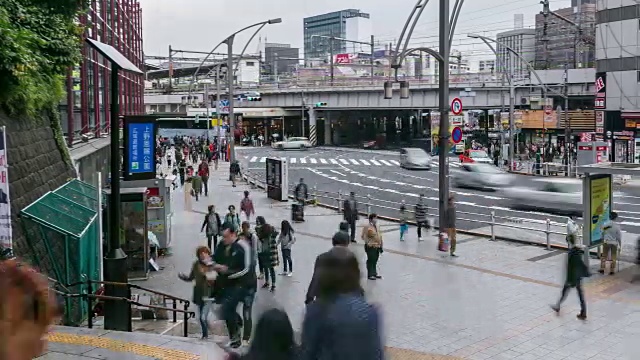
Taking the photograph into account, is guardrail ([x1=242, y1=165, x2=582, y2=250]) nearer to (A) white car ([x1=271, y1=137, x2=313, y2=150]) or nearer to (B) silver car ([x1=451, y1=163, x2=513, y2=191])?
(B) silver car ([x1=451, y1=163, x2=513, y2=191])

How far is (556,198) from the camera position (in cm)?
2611

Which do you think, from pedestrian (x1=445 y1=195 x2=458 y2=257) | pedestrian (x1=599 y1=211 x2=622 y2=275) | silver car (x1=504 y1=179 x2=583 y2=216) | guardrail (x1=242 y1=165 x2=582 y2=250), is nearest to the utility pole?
pedestrian (x1=445 y1=195 x2=458 y2=257)

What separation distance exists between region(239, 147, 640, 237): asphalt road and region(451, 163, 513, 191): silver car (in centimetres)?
54

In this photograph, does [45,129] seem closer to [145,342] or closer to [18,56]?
[18,56]

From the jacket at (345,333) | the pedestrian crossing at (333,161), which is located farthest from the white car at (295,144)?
the jacket at (345,333)

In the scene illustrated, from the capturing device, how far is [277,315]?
16.8 feet

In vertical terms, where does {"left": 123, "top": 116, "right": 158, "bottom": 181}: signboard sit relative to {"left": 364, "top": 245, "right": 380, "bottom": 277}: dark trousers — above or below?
above

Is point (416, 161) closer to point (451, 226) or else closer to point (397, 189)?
point (397, 189)

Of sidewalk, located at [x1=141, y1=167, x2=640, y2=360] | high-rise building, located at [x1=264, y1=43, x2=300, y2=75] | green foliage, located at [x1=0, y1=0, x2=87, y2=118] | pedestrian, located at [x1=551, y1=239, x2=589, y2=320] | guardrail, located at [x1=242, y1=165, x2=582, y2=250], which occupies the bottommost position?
sidewalk, located at [x1=141, y1=167, x2=640, y2=360]

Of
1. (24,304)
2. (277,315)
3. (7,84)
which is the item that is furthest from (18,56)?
(24,304)

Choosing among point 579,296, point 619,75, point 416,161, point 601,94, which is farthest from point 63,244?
point 619,75

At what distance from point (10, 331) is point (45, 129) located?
1373 centimetres

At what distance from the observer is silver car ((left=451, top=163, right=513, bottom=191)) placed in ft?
113

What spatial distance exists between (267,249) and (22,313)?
37.2 feet
